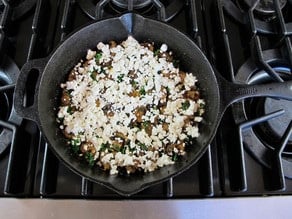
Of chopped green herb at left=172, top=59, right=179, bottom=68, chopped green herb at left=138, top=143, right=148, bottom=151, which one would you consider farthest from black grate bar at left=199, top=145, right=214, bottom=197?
chopped green herb at left=172, top=59, right=179, bottom=68

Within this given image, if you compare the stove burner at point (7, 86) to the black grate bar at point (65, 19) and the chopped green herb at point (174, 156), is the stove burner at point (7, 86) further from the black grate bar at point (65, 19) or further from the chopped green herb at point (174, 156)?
the chopped green herb at point (174, 156)

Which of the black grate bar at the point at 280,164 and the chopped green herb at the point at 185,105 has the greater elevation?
the chopped green herb at the point at 185,105

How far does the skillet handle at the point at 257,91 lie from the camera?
0.64 meters

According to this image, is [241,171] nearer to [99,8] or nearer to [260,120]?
[260,120]

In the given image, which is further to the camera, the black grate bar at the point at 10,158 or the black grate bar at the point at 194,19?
the black grate bar at the point at 194,19

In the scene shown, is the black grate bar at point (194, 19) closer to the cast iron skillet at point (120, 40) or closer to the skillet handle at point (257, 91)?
the cast iron skillet at point (120, 40)

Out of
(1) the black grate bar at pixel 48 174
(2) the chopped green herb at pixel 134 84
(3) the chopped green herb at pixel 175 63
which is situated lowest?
(1) the black grate bar at pixel 48 174

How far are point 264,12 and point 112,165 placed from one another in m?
0.45

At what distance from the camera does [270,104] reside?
2.39ft

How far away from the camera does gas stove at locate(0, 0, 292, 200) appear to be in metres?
0.66

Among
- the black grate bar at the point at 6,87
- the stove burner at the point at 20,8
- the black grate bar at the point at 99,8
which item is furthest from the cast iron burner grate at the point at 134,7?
the black grate bar at the point at 6,87

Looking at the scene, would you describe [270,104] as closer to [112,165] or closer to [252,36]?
[252,36]

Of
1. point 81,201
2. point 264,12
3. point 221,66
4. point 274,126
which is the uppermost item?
point 264,12

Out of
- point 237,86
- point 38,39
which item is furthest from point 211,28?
point 38,39
